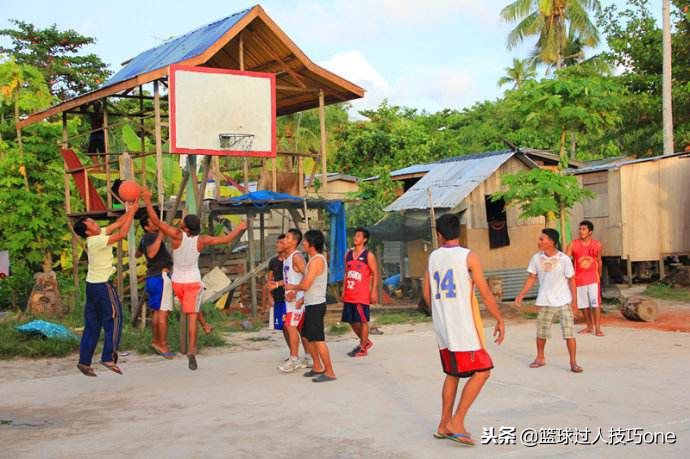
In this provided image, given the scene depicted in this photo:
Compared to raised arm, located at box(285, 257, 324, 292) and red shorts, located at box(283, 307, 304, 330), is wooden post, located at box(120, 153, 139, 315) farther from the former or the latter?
raised arm, located at box(285, 257, 324, 292)

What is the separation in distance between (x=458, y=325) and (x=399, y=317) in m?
9.05

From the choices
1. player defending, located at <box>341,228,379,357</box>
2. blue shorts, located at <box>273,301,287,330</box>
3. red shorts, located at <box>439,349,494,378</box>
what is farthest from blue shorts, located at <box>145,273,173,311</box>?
red shorts, located at <box>439,349,494,378</box>

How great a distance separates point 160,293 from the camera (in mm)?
10391

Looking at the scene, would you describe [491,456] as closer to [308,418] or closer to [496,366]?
[308,418]

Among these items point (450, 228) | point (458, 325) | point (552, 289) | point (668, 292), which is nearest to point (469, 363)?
point (458, 325)

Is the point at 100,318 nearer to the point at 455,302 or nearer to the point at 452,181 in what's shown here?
the point at 455,302

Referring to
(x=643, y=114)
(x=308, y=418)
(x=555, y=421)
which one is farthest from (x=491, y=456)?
(x=643, y=114)

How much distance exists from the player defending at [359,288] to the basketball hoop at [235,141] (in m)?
3.89

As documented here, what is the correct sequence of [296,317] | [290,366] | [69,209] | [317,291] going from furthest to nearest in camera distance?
[69,209], [290,366], [296,317], [317,291]

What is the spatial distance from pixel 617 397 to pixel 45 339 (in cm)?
773

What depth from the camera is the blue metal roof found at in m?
14.3

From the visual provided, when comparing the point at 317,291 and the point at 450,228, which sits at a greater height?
the point at 450,228

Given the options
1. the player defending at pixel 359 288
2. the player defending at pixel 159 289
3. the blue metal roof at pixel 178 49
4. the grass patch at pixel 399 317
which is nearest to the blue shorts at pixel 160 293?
the player defending at pixel 159 289

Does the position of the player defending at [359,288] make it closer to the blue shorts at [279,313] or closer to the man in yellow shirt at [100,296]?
the blue shorts at [279,313]
